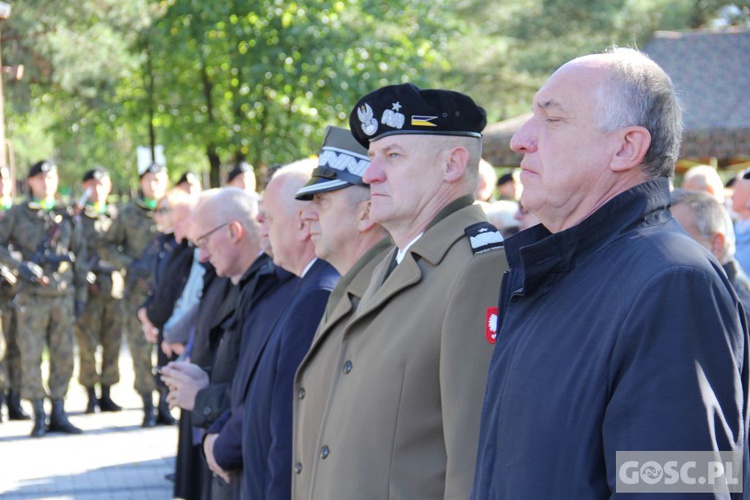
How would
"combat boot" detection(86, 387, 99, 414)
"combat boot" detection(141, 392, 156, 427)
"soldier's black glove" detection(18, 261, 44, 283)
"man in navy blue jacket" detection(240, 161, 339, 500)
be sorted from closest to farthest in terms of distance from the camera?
"man in navy blue jacket" detection(240, 161, 339, 500)
"soldier's black glove" detection(18, 261, 44, 283)
"combat boot" detection(141, 392, 156, 427)
"combat boot" detection(86, 387, 99, 414)

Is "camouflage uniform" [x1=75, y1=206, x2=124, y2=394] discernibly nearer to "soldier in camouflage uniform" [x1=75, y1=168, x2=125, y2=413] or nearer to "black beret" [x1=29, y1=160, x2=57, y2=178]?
"soldier in camouflage uniform" [x1=75, y1=168, x2=125, y2=413]

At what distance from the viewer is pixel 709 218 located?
4.33 m

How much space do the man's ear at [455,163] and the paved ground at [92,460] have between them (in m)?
5.20

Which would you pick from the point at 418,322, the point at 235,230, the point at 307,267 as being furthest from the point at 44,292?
the point at 418,322

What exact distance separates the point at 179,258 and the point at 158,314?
1.43 ft

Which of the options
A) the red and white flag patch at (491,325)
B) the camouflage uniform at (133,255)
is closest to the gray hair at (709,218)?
the red and white flag patch at (491,325)

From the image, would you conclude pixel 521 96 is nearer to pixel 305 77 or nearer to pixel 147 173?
pixel 305 77

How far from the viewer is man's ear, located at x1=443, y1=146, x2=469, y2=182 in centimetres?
312

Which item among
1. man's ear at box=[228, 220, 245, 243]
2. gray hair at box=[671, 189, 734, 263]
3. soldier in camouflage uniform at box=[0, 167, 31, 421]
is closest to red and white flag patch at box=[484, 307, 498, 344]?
gray hair at box=[671, 189, 734, 263]

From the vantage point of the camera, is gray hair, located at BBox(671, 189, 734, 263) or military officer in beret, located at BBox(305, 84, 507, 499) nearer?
military officer in beret, located at BBox(305, 84, 507, 499)

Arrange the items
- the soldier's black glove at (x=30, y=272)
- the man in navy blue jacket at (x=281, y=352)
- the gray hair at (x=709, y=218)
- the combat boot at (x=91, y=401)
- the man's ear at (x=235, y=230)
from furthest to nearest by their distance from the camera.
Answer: the combat boot at (x=91, y=401) < the soldier's black glove at (x=30, y=272) < the man's ear at (x=235, y=230) < the gray hair at (x=709, y=218) < the man in navy blue jacket at (x=281, y=352)

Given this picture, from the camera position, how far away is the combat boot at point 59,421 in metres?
10.1

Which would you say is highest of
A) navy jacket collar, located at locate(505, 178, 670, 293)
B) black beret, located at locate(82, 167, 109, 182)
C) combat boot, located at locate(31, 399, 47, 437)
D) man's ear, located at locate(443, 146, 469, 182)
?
man's ear, located at locate(443, 146, 469, 182)

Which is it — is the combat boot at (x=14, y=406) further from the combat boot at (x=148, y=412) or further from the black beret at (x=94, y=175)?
the black beret at (x=94, y=175)
